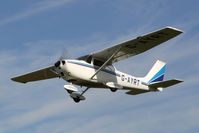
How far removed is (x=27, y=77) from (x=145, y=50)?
6647 millimetres

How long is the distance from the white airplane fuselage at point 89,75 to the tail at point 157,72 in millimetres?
2037

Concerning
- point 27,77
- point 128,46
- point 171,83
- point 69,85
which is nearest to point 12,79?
point 27,77

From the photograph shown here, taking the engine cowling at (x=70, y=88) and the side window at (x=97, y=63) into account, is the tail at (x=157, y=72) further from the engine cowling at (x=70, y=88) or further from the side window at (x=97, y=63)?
the engine cowling at (x=70, y=88)

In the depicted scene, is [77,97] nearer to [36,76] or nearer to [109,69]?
[109,69]

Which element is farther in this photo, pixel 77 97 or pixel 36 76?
pixel 36 76

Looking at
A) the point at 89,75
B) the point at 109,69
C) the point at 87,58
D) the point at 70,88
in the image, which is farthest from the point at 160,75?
the point at 70,88

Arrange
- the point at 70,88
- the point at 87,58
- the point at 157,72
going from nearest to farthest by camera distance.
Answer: the point at 70,88
the point at 87,58
the point at 157,72

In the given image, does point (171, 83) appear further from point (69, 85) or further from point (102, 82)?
point (69, 85)

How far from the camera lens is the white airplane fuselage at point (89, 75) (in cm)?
1859

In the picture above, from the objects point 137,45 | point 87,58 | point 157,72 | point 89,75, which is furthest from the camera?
point 157,72

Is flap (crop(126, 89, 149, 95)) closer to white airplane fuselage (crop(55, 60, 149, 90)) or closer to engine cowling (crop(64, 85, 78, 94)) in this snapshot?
white airplane fuselage (crop(55, 60, 149, 90))

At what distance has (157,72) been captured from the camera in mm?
23562

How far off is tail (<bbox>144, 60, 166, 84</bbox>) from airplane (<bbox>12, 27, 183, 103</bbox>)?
3.88ft

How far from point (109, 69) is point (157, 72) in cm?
441
